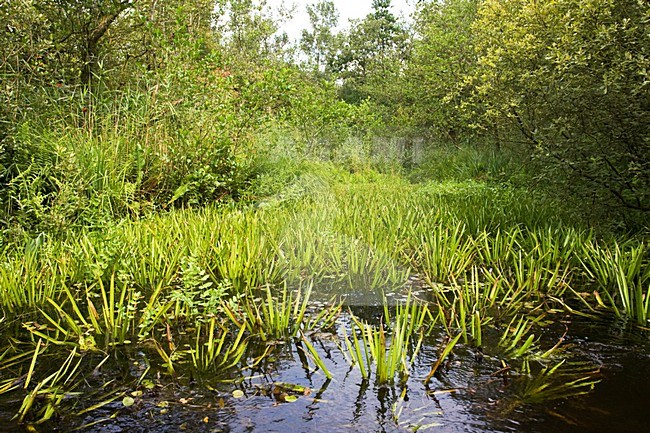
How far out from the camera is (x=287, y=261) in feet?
11.1

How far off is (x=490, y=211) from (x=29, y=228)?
4.28 metres

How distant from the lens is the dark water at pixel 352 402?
1744 mm

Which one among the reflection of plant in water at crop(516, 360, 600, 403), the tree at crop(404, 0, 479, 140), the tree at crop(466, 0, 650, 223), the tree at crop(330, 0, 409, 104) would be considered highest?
the tree at crop(330, 0, 409, 104)

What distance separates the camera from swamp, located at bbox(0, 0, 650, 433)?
6.34ft

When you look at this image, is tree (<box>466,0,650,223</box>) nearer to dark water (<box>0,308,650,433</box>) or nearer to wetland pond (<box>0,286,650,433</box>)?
wetland pond (<box>0,286,650,433</box>)

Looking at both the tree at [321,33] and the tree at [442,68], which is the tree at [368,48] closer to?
the tree at [321,33]

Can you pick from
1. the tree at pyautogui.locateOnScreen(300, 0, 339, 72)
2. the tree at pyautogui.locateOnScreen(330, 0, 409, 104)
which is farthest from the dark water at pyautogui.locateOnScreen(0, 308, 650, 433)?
the tree at pyautogui.locateOnScreen(300, 0, 339, 72)

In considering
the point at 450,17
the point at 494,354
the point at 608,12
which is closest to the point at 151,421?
the point at 494,354

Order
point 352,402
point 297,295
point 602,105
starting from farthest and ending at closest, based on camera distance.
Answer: point 602,105
point 297,295
point 352,402

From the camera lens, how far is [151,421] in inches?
69.3

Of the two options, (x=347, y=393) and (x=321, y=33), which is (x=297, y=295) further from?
(x=321, y=33)

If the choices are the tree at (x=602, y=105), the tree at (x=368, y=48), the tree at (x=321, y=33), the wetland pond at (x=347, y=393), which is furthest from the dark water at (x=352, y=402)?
the tree at (x=321, y=33)

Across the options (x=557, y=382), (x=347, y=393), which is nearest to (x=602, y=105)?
(x=557, y=382)

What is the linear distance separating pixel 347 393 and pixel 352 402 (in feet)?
0.24
